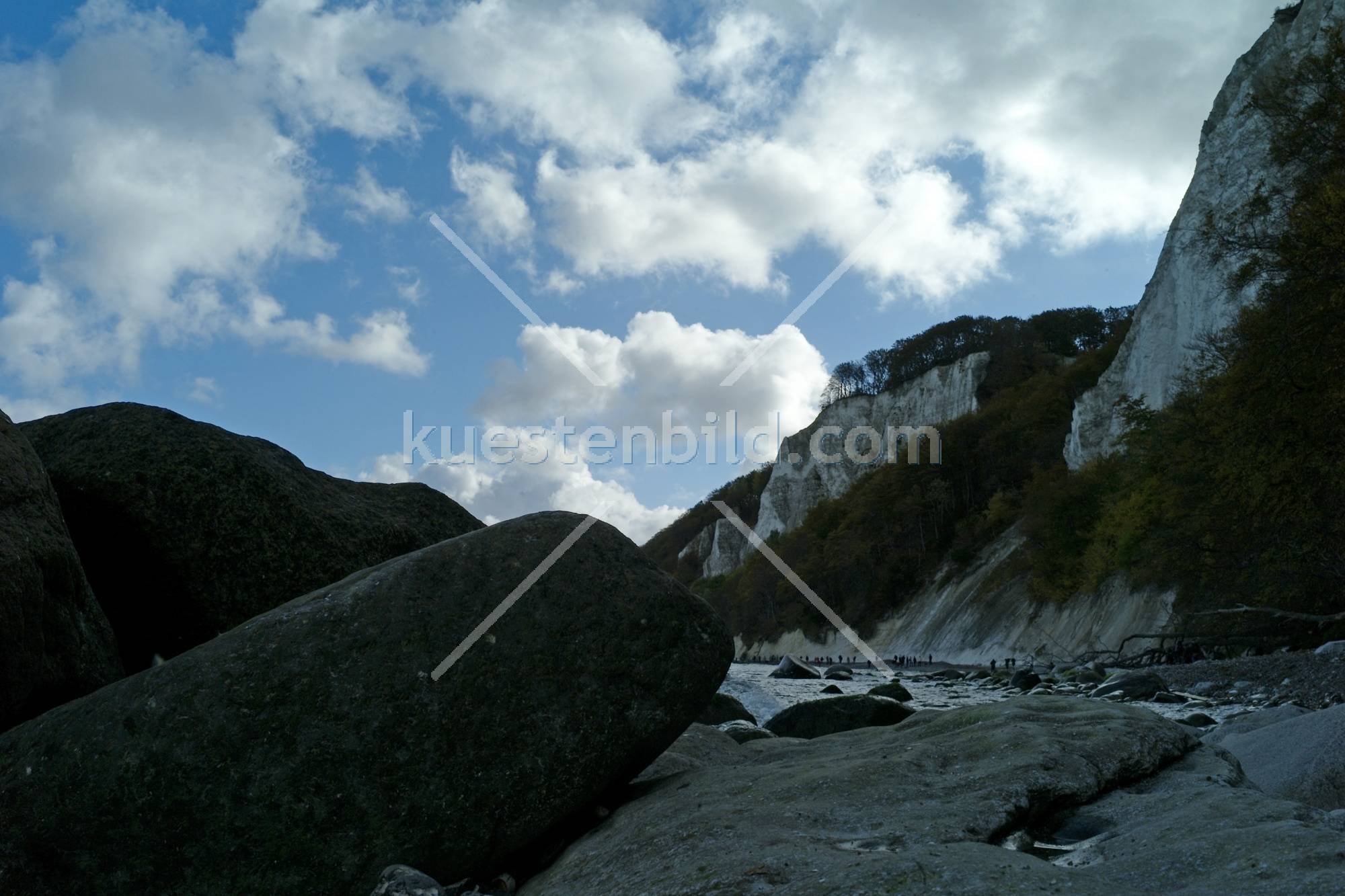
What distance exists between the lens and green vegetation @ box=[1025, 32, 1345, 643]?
1703 cm

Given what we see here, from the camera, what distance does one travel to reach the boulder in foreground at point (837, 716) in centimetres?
1173

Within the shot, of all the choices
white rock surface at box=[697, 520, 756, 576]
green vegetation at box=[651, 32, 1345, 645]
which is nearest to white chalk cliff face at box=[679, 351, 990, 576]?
white rock surface at box=[697, 520, 756, 576]

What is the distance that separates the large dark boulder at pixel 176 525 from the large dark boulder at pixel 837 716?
6.65 metres

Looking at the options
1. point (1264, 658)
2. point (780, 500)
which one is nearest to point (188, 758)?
point (1264, 658)

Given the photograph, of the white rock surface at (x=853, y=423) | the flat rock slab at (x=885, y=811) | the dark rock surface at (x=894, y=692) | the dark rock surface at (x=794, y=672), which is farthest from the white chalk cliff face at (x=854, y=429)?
the flat rock slab at (x=885, y=811)

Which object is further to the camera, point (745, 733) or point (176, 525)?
point (745, 733)

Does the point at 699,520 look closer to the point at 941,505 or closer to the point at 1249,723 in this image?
the point at 941,505

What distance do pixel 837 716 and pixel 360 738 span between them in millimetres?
8096

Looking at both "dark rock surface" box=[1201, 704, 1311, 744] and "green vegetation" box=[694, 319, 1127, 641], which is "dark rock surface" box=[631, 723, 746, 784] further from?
→ "green vegetation" box=[694, 319, 1127, 641]

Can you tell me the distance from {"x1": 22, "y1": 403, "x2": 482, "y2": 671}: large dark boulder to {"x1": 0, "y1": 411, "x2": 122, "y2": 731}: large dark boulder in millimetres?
629

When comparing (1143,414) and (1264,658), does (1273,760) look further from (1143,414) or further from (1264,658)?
(1143,414)

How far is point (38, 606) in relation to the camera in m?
5.22

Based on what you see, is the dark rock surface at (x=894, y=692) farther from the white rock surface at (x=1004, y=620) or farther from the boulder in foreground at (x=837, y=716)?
the white rock surface at (x=1004, y=620)

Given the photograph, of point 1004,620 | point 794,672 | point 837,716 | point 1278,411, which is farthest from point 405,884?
point 1004,620
